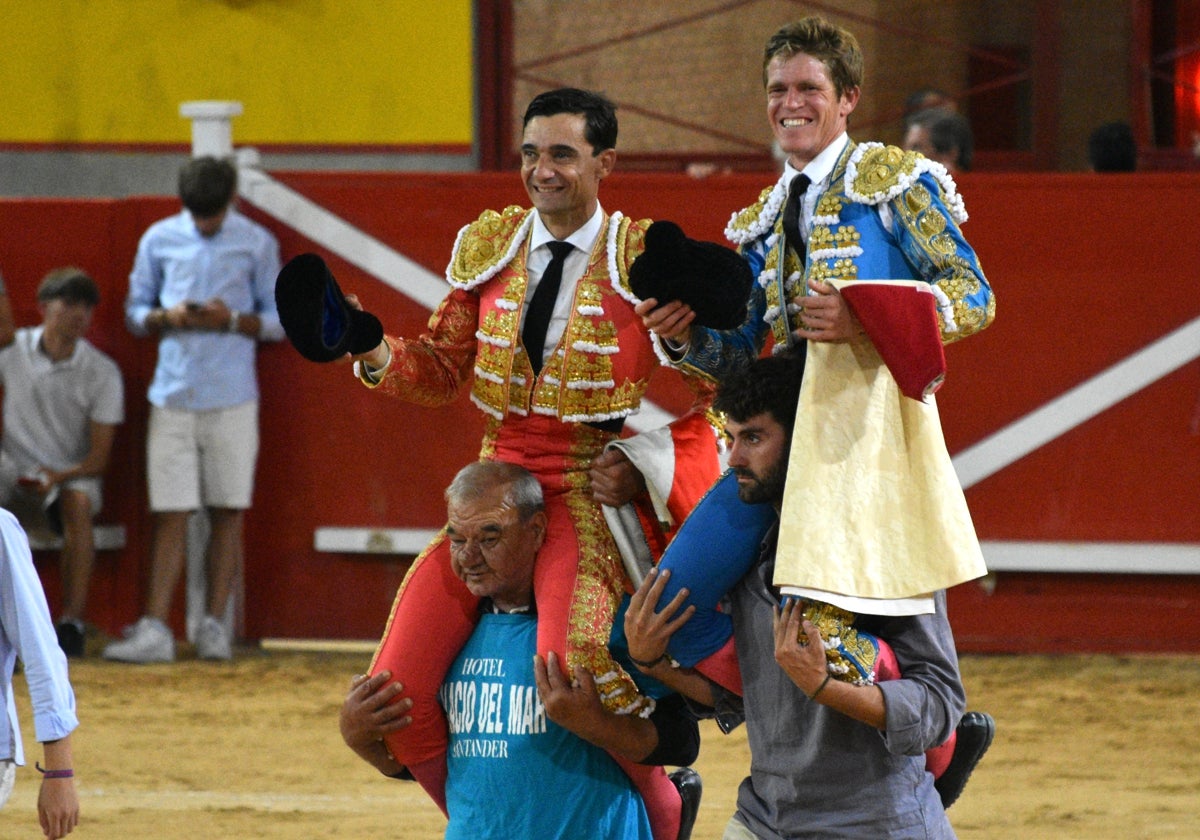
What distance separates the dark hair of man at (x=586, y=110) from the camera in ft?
12.2

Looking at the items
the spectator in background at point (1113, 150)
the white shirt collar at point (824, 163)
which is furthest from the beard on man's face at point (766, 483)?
the spectator in background at point (1113, 150)

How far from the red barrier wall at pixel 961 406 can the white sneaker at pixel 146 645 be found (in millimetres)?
298

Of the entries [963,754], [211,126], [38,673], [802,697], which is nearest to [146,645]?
[211,126]

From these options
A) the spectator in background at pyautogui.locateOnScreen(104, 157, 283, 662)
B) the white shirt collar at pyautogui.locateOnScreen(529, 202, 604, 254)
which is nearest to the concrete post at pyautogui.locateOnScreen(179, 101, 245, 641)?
the spectator in background at pyautogui.locateOnScreen(104, 157, 283, 662)

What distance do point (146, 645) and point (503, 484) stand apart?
11.3 feet

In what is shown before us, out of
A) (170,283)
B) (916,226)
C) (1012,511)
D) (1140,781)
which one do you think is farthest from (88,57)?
(916,226)

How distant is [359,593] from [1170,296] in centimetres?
307

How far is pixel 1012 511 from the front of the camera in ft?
22.2

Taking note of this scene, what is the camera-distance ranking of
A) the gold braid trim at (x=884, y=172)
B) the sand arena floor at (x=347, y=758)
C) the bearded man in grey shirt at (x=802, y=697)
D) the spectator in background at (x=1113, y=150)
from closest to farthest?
the bearded man in grey shirt at (x=802, y=697), the gold braid trim at (x=884, y=172), the sand arena floor at (x=347, y=758), the spectator in background at (x=1113, y=150)

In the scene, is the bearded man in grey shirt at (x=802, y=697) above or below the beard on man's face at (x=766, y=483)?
below

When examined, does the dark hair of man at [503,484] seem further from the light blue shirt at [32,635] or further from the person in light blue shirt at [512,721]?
the light blue shirt at [32,635]

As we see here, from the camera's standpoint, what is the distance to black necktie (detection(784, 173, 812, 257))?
11.3 ft

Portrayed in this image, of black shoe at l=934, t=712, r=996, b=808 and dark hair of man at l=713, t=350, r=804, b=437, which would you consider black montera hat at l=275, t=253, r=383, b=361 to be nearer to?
dark hair of man at l=713, t=350, r=804, b=437

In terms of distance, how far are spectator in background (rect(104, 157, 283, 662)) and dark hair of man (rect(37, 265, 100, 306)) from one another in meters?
0.16
